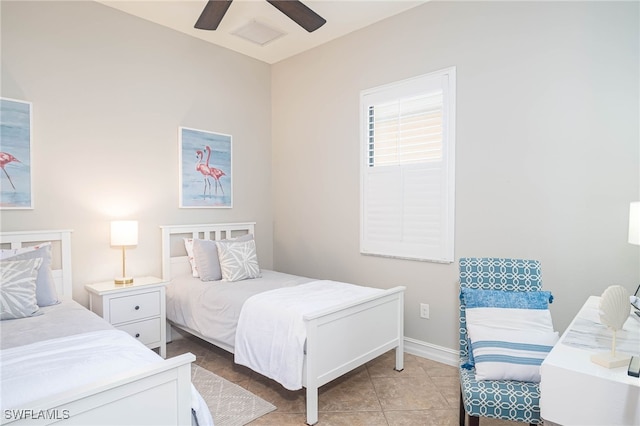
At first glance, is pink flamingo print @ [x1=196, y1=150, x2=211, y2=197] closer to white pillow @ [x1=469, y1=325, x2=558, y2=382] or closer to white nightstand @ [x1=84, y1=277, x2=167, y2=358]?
white nightstand @ [x1=84, y1=277, x2=167, y2=358]

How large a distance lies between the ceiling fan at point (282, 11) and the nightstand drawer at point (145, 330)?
2361 millimetres

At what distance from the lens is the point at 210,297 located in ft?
9.75

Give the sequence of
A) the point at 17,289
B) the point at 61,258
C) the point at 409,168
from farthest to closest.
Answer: the point at 409,168
the point at 61,258
the point at 17,289

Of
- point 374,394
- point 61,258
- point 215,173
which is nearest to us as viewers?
point 374,394

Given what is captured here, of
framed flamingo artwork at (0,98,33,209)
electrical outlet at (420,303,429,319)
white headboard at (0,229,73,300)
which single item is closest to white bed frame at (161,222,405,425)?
electrical outlet at (420,303,429,319)

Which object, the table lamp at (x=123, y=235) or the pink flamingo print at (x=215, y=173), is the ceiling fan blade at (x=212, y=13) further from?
the table lamp at (x=123, y=235)

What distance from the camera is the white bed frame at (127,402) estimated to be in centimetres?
113

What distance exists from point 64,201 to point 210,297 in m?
1.40

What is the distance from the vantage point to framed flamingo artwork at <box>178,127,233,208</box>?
370cm

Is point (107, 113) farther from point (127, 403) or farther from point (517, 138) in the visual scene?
point (517, 138)

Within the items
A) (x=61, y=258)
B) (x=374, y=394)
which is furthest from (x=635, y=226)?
(x=61, y=258)

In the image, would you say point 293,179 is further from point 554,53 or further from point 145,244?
point 554,53

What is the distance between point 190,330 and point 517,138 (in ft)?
9.94

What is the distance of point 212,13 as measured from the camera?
2.58 m
